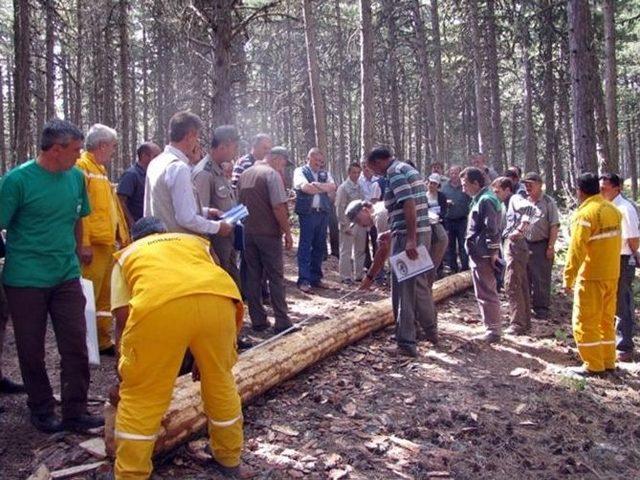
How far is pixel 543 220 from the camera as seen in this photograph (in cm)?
830

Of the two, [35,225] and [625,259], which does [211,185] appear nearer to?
[35,225]

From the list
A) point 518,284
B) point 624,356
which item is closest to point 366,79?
point 518,284

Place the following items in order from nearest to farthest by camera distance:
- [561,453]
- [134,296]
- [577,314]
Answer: [134,296]
[561,453]
[577,314]

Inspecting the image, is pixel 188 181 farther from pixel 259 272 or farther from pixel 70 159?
pixel 259 272

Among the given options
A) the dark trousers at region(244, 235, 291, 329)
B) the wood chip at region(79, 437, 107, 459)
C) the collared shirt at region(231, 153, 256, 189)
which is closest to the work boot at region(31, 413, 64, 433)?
the wood chip at region(79, 437, 107, 459)

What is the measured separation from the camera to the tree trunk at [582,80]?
8.98 meters

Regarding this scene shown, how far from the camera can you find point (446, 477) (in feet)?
13.1

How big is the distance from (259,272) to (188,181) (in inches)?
96.1

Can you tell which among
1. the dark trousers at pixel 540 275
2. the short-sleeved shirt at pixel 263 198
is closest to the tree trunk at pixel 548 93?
the dark trousers at pixel 540 275

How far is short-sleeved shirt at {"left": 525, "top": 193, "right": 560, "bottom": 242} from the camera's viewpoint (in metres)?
8.30

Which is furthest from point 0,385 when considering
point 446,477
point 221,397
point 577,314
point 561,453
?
point 577,314

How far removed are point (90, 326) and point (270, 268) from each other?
8.67ft

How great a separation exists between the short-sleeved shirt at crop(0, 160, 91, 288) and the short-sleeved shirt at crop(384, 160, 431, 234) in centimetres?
337

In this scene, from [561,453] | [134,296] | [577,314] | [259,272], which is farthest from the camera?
[259,272]
